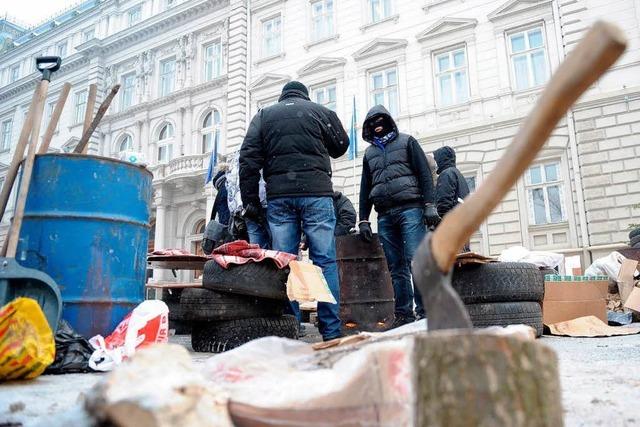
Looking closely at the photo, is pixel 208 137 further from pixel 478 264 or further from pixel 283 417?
pixel 283 417

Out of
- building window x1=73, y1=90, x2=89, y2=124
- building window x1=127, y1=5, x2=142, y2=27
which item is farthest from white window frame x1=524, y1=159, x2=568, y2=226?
building window x1=73, y1=90, x2=89, y2=124

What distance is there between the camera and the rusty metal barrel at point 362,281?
4.35 metres

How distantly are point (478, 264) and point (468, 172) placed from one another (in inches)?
344

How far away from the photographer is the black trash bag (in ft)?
7.07

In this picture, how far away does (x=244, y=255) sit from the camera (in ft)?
9.81

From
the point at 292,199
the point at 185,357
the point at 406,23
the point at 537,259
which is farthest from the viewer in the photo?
the point at 406,23

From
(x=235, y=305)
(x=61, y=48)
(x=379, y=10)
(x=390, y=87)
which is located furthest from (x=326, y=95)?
(x=61, y=48)

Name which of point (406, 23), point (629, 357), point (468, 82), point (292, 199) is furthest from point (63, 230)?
point (406, 23)

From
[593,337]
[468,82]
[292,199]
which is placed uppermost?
[468,82]

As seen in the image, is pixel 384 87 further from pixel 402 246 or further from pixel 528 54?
pixel 402 246

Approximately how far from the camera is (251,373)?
1.16 m

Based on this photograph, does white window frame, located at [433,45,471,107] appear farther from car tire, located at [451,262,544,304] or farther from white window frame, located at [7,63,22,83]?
white window frame, located at [7,63,22,83]

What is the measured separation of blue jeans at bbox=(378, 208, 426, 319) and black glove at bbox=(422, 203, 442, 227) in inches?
4.4

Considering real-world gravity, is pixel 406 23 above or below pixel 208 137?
above
